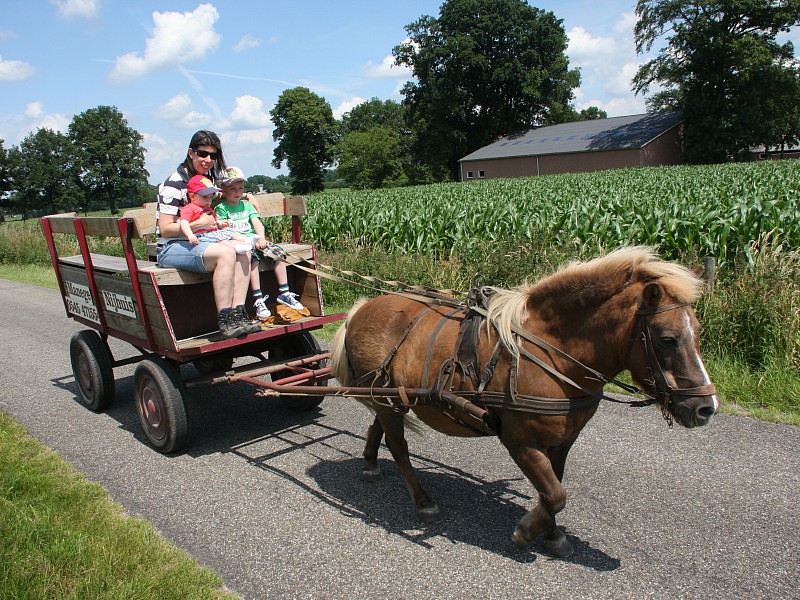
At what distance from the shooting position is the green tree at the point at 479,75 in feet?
212

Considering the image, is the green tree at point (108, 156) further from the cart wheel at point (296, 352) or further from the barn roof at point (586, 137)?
the cart wheel at point (296, 352)

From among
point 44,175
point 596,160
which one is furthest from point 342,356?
point 44,175

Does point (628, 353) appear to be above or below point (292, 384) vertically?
above

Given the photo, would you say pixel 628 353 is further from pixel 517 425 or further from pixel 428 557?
pixel 428 557

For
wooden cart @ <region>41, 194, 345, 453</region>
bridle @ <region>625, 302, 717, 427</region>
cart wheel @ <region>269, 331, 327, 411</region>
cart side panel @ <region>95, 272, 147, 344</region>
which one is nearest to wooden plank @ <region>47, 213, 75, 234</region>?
wooden cart @ <region>41, 194, 345, 453</region>

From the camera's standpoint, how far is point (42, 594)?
3.03 metres

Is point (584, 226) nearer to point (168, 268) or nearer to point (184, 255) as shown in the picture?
point (184, 255)

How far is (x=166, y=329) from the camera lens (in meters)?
4.84

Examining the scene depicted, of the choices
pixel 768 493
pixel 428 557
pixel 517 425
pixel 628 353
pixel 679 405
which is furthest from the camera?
pixel 768 493

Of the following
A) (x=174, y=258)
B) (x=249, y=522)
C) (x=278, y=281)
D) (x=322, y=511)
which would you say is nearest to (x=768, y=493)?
(x=322, y=511)

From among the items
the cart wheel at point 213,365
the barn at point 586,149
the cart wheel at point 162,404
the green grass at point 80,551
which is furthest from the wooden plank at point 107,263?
the barn at point 586,149

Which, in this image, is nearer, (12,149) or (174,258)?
(174,258)

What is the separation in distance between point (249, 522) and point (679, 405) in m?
2.81

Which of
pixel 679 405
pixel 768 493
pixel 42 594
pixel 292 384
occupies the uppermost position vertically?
pixel 679 405
